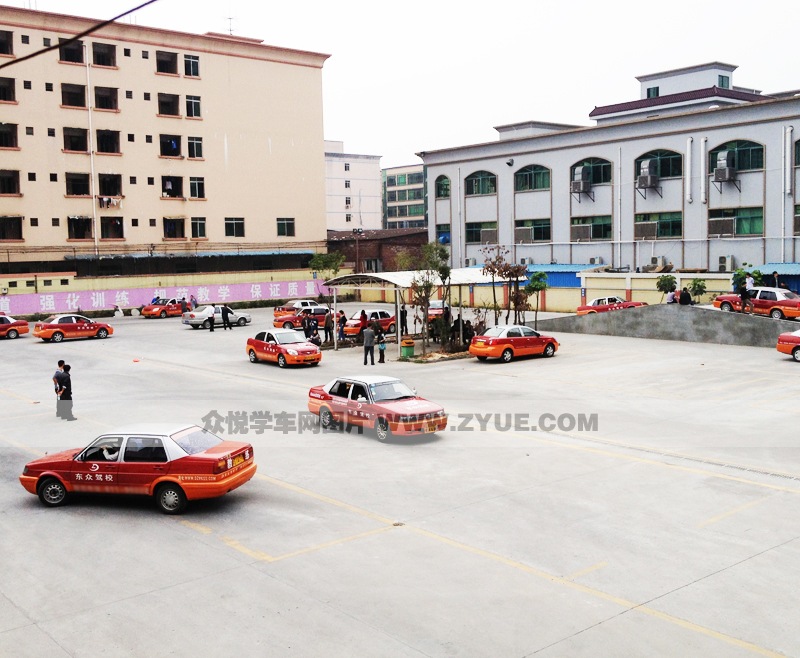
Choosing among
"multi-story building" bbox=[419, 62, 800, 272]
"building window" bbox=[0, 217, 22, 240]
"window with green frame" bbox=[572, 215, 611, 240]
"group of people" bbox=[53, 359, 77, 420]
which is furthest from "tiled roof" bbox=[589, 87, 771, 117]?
"group of people" bbox=[53, 359, 77, 420]

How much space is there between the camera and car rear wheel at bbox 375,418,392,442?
19.4 m

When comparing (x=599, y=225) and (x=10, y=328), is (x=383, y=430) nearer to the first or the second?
(x=10, y=328)

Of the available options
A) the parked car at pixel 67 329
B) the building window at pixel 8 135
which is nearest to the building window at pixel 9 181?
the building window at pixel 8 135

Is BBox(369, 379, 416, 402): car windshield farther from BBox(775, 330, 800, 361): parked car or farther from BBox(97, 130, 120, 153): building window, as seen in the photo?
BBox(97, 130, 120, 153): building window

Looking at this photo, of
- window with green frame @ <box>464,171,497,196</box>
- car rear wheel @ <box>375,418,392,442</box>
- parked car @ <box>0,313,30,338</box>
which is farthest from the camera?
window with green frame @ <box>464,171,497,196</box>

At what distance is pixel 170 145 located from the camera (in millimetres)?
71312

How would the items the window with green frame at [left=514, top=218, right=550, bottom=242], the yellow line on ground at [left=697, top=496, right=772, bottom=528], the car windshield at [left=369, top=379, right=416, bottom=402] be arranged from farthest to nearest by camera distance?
the window with green frame at [left=514, top=218, right=550, bottom=242] → the car windshield at [left=369, top=379, right=416, bottom=402] → the yellow line on ground at [left=697, top=496, right=772, bottom=528]

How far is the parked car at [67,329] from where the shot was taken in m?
43.0

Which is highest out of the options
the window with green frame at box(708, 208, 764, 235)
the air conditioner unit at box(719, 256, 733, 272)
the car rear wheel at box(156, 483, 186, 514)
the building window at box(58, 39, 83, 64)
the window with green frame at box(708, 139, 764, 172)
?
the building window at box(58, 39, 83, 64)

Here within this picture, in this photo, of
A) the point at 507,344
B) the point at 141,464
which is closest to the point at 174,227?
the point at 507,344

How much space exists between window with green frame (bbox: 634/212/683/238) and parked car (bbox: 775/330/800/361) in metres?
27.9

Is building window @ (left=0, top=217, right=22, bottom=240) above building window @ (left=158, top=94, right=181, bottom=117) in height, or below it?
below

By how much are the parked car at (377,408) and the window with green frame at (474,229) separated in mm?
52977

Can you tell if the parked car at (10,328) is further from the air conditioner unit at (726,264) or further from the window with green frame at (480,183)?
the air conditioner unit at (726,264)
